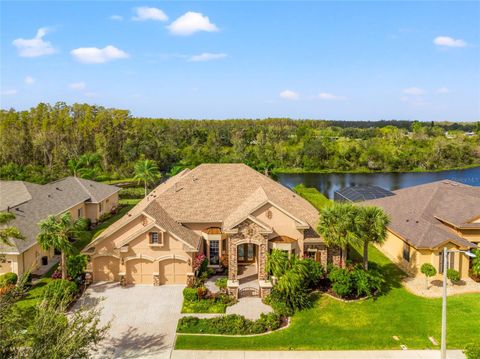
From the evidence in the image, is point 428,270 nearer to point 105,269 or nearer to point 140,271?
point 140,271

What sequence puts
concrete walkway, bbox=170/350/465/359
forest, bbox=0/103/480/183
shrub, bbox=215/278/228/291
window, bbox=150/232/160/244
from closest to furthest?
concrete walkway, bbox=170/350/465/359 → shrub, bbox=215/278/228/291 → window, bbox=150/232/160/244 → forest, bbox=0/103/480/183

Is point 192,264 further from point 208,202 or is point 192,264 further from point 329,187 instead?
point 329,187

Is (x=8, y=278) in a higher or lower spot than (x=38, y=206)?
lower

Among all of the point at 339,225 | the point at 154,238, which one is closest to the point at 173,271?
the point at 154,238

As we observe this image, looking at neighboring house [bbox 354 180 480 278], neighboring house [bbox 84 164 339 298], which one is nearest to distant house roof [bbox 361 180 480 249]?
neighboring house [bbox 354 180 480 278]

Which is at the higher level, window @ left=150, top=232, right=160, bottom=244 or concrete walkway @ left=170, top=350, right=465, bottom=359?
window @ left=150, top=232, right=160, bottom=244

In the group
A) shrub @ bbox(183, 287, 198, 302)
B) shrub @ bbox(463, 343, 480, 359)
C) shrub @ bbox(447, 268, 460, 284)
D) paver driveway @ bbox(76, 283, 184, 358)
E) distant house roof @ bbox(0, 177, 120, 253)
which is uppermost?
distant house roof @ bbox(0, 177, 120, 253)

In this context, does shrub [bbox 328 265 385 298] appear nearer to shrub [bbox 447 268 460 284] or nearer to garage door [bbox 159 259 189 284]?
shrub [bbox 447 268 460 284]
